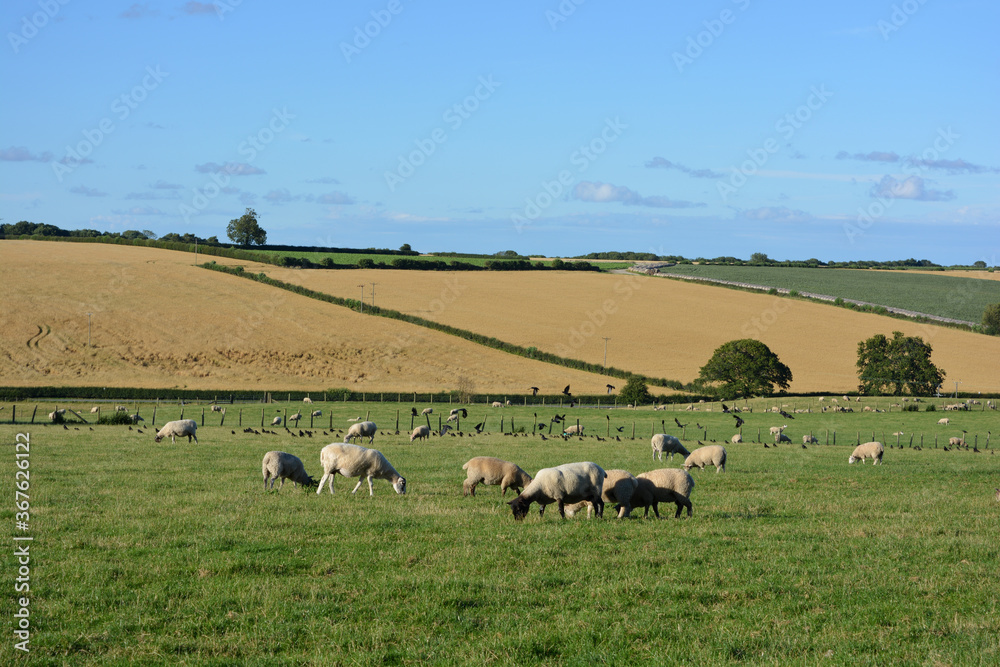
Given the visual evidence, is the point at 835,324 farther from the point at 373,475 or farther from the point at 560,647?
the point at 560,647

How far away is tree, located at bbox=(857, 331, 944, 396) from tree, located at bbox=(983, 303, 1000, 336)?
116 feet

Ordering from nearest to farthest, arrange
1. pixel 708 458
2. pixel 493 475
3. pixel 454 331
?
pixel 493 475 → pixel 708 458 → pixel 454 331

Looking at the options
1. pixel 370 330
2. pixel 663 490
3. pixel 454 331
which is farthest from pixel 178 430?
pixel 454 331

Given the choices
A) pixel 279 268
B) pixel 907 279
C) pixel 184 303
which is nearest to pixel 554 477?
pixel 184 303

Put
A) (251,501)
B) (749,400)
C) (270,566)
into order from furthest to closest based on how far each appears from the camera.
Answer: (749,400), (251,501), (270,566)

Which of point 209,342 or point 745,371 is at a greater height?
point 745,371

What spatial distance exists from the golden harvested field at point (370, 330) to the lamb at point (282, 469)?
52.9m

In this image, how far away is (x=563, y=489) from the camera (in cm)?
1730

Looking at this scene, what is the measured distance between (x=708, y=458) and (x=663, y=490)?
11.0 m

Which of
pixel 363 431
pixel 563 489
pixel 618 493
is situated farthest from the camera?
pixel 363 431

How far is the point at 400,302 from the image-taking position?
110 metres

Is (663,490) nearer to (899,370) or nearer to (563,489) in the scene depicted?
(563,489)

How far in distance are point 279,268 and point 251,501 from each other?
4493 inches

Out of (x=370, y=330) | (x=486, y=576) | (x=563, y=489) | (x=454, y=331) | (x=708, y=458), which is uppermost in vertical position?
(x=454, y=331)
